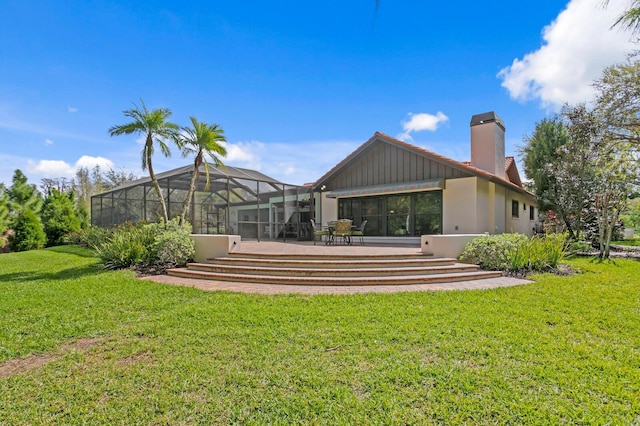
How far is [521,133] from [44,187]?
5647 centimetres

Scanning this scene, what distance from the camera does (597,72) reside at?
1636 cm

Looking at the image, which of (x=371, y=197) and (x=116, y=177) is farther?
(x=116, y=177)

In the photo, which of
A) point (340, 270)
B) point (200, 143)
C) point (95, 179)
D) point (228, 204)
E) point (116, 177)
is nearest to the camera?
point (340, 270)

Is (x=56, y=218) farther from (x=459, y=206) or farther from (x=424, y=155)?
(x=459, y=206)

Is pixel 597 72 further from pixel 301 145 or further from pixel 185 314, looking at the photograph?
pixel 185 314

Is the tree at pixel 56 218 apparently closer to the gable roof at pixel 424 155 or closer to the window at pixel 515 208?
the gable roof at pixel 424 155

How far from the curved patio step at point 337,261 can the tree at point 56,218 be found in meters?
19.0

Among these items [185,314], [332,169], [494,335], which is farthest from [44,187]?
[494,335]

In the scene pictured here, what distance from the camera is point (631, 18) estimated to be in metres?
4.58

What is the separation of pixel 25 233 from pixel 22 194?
5.84m

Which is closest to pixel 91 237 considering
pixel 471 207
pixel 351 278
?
pixel 351 278

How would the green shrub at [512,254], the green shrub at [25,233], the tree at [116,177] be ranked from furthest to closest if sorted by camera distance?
the tree at [116,177]
the green shrub at [25,233]
the green shrub at [512,254]

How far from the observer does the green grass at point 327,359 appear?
290cm

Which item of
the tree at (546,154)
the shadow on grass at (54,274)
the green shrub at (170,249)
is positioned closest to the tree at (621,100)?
the tree at (546,154)
